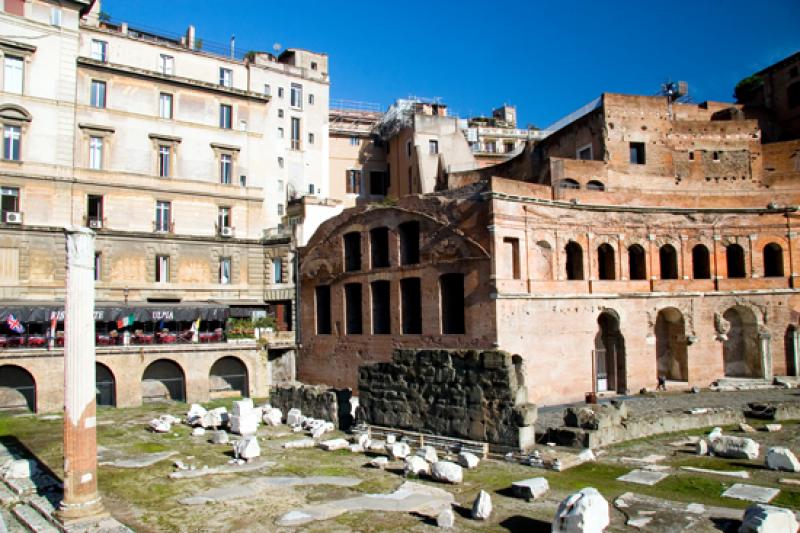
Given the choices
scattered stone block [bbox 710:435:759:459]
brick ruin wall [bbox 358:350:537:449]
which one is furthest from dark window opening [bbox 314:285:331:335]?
scattered stone block [bbox 710:435:759:459]

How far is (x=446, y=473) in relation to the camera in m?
14.1

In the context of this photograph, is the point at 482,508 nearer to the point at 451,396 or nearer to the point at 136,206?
the point at 451,396

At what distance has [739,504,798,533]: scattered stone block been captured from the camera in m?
9.54

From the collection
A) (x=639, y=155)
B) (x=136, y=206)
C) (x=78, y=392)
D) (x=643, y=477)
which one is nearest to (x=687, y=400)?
(x=639, y=155)

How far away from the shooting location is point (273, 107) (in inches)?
1762

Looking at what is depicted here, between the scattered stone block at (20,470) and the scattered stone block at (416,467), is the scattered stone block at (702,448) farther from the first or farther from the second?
the scattered stone block at (20,470)

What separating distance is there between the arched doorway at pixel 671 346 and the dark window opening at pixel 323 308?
16.4 m

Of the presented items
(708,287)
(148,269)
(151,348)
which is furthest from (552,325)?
(148,269)

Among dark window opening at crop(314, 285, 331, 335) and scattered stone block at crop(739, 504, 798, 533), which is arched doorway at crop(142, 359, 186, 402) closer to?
dark window opening at crop(314, 285, 331, 335)

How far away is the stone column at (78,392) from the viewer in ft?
38.6

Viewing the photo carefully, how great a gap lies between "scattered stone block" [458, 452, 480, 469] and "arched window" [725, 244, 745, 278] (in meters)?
22.4

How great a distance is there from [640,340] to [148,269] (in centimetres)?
2420

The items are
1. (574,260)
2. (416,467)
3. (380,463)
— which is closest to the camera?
(416,467)

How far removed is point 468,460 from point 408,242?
1592 cm
